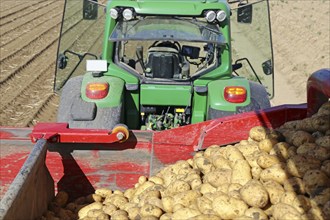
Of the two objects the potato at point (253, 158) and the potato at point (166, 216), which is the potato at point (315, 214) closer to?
the potato at point (253, 158)

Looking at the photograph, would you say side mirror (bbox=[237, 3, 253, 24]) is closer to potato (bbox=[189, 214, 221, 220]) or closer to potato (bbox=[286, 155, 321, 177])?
potato (bbox=[286, 155, 321, 177])

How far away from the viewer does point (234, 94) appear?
4.58 metres

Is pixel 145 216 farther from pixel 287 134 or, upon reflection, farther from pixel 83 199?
pixel 287 134

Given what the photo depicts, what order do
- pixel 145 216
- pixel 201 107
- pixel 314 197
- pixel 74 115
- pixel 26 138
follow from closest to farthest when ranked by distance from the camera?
1. pixel 314 197
2. pixel 145 216
3. pixel 26 138
4. pixel 74 115
5. pixel 201 107

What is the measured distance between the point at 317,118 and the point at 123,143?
1309 mm

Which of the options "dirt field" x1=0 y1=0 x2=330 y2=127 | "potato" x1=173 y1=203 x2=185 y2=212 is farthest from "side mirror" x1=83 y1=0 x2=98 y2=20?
"dirt field" x1=0 y1=0 x2=330 y2=127

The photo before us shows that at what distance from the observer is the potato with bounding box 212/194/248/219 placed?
3.01m

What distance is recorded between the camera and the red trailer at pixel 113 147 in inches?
149

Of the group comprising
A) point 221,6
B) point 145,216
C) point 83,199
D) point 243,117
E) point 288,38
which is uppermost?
point 221,6

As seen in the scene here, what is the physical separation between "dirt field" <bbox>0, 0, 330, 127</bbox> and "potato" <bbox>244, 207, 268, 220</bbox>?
17.8ft

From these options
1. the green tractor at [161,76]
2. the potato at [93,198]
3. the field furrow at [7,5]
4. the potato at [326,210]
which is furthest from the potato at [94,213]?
the field furrow at [7,5]

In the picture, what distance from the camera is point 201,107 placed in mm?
4777

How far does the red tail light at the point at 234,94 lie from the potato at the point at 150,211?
146 cm

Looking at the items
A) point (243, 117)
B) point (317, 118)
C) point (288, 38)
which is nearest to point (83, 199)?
point (243, 117)
